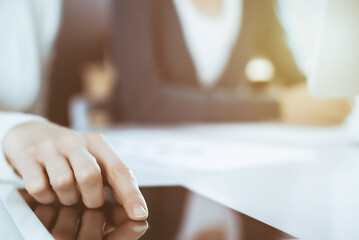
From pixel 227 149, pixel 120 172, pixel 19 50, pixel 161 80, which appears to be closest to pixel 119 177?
pixel 120 172

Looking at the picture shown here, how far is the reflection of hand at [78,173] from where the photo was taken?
0.79 feet

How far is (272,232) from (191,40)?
3.55 feet

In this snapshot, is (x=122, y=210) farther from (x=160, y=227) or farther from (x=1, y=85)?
(x=1, y=85)

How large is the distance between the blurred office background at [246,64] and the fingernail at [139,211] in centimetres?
30

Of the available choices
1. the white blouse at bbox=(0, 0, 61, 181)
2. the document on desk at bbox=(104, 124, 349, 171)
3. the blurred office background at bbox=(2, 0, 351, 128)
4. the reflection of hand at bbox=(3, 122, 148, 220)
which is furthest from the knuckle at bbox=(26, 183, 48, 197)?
the white blouse at bbox=(0, 0, 61, 181)

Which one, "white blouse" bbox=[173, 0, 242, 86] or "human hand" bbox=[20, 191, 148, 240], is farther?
"white blouse" bbox=[173, 0, 242, 86]

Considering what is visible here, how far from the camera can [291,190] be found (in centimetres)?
33

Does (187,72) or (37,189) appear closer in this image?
(37,189)

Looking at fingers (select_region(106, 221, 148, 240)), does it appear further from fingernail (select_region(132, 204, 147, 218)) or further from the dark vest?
the dark vest

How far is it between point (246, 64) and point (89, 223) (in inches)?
49.9

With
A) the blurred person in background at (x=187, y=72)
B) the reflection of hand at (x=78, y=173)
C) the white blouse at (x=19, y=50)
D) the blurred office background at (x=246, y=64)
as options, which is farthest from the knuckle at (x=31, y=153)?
the blurred person in background at (x=187, y=72)

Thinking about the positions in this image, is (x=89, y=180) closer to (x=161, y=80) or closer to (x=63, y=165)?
(x=63, y=165)

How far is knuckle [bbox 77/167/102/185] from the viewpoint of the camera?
0.24 metres

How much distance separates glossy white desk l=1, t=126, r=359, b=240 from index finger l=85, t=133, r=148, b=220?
0.27 ft
